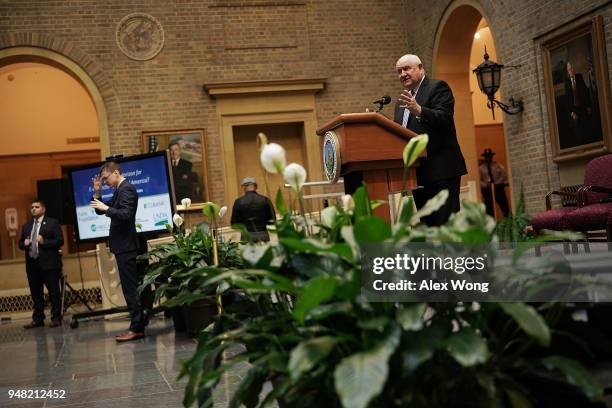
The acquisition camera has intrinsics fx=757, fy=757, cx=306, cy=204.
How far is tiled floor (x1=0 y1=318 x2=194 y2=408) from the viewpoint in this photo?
3.65 m

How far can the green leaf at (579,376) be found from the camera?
141 cm

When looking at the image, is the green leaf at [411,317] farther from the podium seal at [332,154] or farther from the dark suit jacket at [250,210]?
the dark suit jacket at [250,210]

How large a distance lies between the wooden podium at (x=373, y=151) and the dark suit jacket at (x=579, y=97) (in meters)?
5.47

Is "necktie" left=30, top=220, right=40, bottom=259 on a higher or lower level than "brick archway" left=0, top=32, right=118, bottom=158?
lower

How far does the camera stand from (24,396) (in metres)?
3.90

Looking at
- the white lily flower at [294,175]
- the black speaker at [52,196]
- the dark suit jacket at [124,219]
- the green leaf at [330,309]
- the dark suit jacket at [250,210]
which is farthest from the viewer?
the black speaker at [52,196]

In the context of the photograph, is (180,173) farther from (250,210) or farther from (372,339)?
(372,339)

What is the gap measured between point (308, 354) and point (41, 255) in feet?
27.6

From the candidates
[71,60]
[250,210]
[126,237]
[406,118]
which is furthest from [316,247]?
[71,60]

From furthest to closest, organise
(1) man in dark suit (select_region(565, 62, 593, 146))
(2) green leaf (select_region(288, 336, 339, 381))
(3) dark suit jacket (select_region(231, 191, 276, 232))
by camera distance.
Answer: (3) dark suit jacket (select_region(231, 191, 276, 232)) < (1) man in dark suit (select_region(565, 62, 593, 146)) < (2) green leaf (select_region(288, 336, 339, 381))

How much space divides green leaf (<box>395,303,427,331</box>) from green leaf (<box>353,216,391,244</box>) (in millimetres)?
184

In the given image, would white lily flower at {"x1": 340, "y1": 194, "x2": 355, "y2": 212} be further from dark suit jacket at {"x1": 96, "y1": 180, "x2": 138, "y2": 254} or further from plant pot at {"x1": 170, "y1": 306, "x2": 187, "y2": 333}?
plant pot at {"x1": 170, "y1": 306, "x2": 187, "y2": 333}

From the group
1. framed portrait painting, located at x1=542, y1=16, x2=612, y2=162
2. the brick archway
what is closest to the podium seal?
framed portrait painting, located at x1=542, y1=16, x2=612, y2=162

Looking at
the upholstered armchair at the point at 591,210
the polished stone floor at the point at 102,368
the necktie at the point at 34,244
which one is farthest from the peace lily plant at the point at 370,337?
the necktie at the point at 34,244
